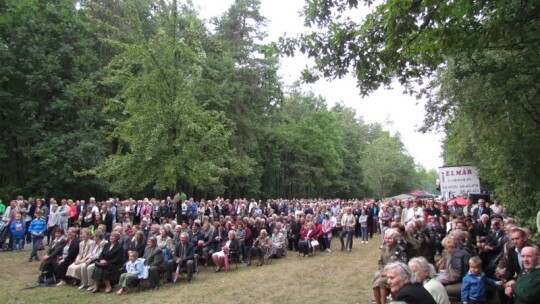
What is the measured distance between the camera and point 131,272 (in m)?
9.11

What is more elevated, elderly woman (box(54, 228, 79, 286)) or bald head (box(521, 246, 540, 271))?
bald head (box(521, 246, 540, 271))

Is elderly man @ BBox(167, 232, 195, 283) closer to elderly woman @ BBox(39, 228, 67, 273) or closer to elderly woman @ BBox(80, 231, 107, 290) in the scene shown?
elderly woman @ BBox(80, 231, 107, 290)

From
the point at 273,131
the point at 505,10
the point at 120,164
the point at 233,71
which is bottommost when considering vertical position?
the point at 120,164

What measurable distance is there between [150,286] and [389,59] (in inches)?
281

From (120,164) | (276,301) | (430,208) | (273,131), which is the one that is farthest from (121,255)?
(273,131)

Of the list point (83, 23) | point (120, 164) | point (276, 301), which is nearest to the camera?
point (276, 301)

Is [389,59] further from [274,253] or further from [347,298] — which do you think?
[274,253]

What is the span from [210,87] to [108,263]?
659 centimetres

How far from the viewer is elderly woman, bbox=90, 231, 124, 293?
362 inches

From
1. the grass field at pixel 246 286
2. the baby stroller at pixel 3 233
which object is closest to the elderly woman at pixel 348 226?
the grass field at pixel 246 286

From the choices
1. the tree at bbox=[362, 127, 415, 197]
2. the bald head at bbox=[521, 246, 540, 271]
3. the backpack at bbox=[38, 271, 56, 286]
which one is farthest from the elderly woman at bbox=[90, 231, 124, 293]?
the tree at bbox=[362, 127, 415, 197]

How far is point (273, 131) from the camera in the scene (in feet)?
128

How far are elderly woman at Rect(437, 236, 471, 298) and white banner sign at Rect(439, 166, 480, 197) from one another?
1425 cm

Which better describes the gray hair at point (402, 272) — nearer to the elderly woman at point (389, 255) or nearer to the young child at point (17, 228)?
the elderly woman at point (389, 255)
